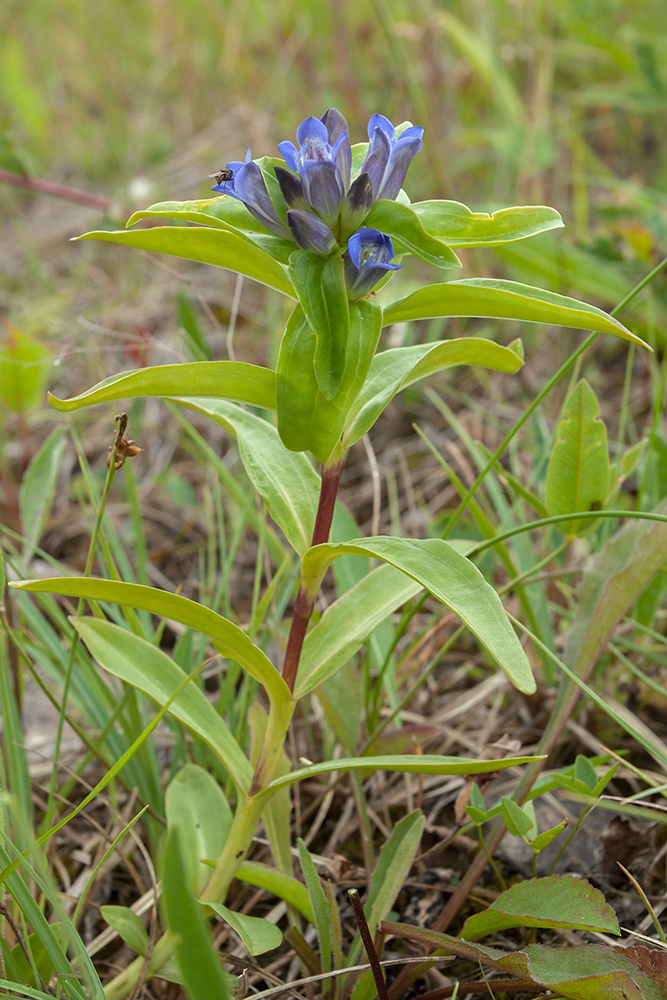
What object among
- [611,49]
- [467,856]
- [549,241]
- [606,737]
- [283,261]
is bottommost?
[467,856]

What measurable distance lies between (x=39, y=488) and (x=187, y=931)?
3.35 feet

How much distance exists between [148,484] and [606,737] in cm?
144

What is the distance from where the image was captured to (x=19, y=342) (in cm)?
199

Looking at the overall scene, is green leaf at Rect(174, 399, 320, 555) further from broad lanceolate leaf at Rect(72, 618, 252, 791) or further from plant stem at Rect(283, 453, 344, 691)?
broad lanceolate leaf at Rect(72, 618, 252, 791)

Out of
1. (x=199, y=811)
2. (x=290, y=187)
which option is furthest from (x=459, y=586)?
(x=199, y=811)

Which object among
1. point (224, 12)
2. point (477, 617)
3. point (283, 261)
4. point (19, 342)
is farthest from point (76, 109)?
point (477, 617)

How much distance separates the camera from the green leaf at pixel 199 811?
1058 millimetres

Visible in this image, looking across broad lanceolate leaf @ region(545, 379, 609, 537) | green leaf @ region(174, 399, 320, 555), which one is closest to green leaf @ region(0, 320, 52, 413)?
green leaf @ region(174, 399, 320, 555)

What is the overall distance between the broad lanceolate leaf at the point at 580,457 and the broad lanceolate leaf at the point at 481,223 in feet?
1.27

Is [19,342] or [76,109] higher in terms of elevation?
[76,109]

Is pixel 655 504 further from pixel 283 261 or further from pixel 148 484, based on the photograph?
pixel 148 484

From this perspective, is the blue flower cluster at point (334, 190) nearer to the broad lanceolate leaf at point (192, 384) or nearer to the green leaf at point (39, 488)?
the broad lanceolate leaf at point (192, 384)

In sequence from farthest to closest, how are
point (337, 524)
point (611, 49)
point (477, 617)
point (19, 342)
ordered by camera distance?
point (611, 49) → point (19, 342) → point (337, 524) → point (477, 617)

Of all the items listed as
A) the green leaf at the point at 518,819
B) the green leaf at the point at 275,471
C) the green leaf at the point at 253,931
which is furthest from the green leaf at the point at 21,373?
the green leaf at the point at 518,819
